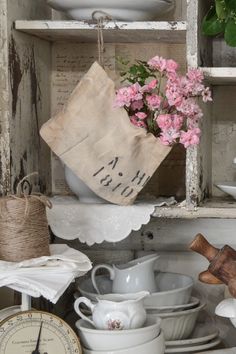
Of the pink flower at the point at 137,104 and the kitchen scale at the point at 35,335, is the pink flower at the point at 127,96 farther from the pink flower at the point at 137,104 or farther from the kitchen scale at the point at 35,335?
the kitchen scale at the point at 35,335

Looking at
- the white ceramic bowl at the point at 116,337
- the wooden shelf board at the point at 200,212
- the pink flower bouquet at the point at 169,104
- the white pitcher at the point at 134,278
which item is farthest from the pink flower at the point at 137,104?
the white ceramic bowl at the point at 116,337

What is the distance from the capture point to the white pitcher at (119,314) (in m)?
1.37

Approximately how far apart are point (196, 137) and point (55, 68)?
1.59 ft

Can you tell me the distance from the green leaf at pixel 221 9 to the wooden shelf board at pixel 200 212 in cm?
38

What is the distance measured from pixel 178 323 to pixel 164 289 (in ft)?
0.46

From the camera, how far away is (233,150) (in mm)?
1689

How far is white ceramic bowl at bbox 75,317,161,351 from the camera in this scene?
4.42 feet

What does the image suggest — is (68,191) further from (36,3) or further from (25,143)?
(36,3)

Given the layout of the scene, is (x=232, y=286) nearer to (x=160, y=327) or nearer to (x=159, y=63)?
(x=160, y=327)

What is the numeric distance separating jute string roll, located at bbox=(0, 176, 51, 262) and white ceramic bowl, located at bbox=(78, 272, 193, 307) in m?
0.21

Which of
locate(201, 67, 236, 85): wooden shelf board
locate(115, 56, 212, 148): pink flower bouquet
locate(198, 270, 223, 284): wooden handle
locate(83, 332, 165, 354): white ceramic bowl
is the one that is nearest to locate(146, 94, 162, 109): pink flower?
locate(115, 56, 212, 148): pink flower bouquet

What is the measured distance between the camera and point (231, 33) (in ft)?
4.75

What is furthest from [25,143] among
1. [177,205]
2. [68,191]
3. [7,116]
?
[177,205]

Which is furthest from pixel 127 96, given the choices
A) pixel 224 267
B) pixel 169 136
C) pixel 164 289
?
pixel 164 289
